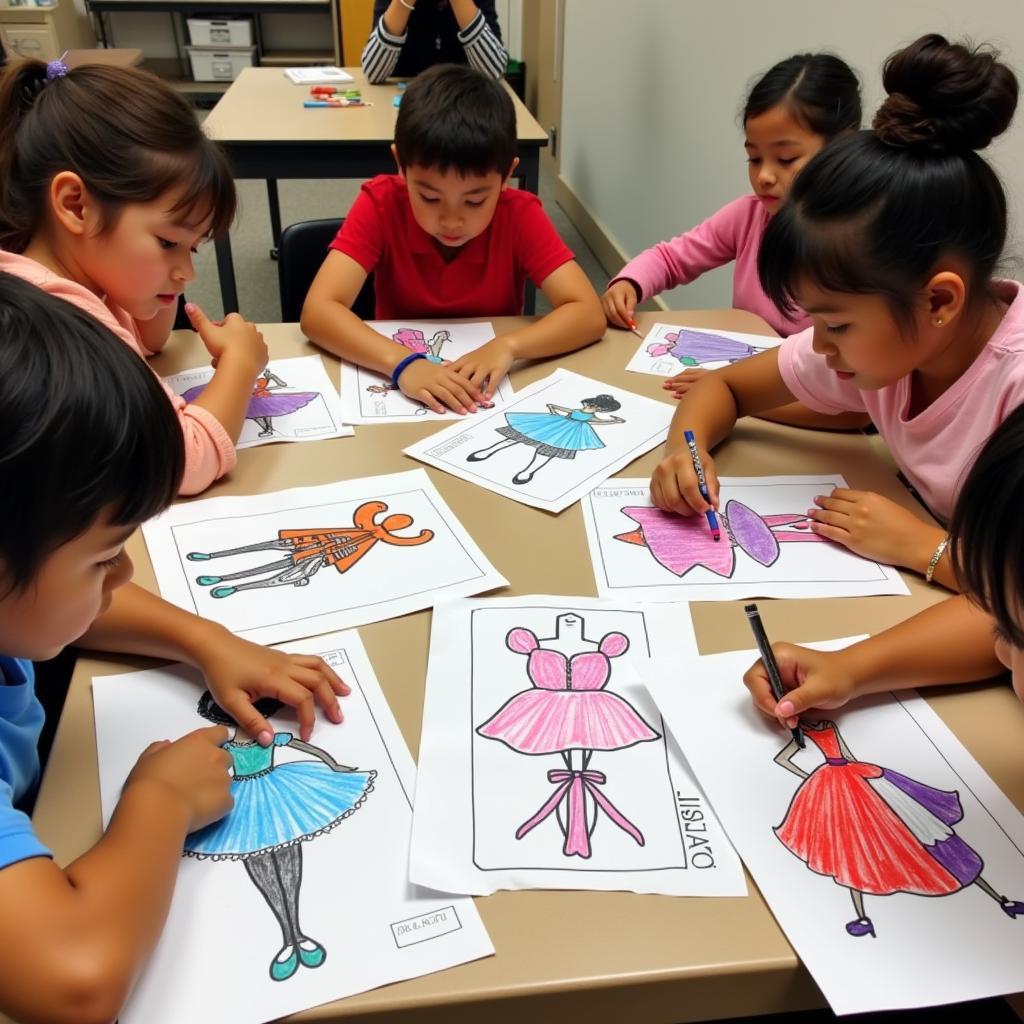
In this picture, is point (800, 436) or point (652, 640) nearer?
point (652, 640)

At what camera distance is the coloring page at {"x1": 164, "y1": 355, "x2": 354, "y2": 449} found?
3.51 ft

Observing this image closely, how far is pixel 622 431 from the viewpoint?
110cm

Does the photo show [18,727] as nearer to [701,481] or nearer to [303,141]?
[701,481]

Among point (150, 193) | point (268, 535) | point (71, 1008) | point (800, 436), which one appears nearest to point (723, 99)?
point (800, 436)

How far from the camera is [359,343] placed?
48.9 inches

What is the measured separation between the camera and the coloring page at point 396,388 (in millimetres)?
1123

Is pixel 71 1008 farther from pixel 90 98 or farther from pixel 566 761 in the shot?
pixel 90 98

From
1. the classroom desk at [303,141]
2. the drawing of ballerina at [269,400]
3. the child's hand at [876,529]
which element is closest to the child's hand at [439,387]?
the drawing of ballerina at [269,400]

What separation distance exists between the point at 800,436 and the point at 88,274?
0.91 meters

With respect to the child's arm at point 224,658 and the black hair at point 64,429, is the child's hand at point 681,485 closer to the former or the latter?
the child's arm at point 224,658

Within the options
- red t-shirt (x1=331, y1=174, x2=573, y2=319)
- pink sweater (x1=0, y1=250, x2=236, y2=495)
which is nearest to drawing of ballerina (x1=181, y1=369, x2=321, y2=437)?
pink sweater (x1=0, y1=250, x2=236, y2=495)

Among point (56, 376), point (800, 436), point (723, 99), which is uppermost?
point (56, 376)

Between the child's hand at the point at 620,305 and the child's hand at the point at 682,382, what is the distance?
0.76ft

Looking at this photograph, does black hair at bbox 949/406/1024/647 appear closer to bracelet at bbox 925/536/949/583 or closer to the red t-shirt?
bracelet at bbox 925/536/949/583
